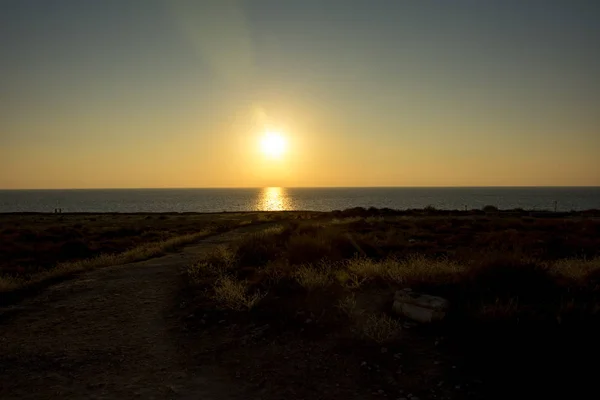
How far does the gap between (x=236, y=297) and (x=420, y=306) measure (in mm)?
4402

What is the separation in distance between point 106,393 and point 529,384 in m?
6.26

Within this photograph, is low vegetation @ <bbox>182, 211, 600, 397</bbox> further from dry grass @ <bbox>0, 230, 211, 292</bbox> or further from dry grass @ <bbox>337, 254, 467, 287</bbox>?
dry grass @ <bbox>0, 230, 211, 292</bbox>

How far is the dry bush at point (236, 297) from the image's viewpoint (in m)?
10.1

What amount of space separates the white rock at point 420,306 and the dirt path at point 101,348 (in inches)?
152

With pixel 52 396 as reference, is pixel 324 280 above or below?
above

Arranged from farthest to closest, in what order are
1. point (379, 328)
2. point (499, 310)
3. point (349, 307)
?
point (349, 307) → point (379, 328) → point (499, 310)

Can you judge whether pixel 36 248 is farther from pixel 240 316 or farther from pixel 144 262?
pixel 240 316

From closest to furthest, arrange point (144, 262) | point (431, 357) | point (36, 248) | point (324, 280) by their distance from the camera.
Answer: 1. point (431, 357)
2. point (324, 280)
3. point (144, 262)
4. point (36, 248)

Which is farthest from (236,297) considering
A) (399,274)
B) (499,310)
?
(499,310)

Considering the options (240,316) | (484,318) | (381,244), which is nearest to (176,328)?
(240,316)

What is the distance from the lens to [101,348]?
8562mm

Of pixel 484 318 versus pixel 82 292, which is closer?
pixel 484 318

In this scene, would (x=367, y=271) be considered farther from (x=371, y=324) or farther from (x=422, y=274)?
(x=371, y=324)

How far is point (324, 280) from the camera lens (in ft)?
36.4
